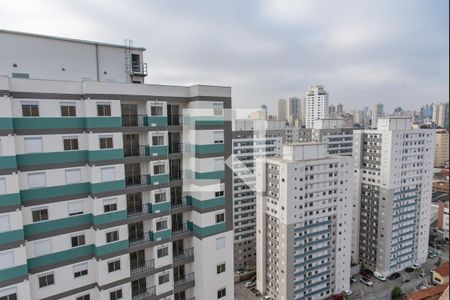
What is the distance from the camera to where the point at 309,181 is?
1326 centimetres

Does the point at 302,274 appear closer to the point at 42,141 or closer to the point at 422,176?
the point at 422,176

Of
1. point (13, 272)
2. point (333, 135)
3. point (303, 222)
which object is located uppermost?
point (333, 135)

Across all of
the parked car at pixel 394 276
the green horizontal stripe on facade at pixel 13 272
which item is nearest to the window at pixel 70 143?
the green horizontal stripe on facade at pixel 13 272

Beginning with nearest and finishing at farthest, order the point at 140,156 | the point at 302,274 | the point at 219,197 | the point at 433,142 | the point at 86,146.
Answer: the point at 86,146 → the point at 140,156 → the point at 219,197 → the point at 302,274 → the point at 433,142

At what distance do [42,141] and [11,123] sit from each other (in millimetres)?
484

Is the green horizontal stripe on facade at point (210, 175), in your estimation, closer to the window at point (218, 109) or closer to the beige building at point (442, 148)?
the window at point (218, 109)

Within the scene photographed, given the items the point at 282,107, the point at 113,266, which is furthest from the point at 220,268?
the point at 282,107

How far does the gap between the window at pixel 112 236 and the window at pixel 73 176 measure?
102 cm

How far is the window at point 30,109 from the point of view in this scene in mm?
4434

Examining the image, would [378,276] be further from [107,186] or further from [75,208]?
[75,208]

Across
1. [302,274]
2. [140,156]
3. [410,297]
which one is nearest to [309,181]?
[302,274]

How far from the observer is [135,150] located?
17.7 ft

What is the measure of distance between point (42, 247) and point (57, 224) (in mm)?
396

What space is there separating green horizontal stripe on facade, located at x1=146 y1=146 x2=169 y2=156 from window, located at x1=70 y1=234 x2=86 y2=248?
1.75 metres
